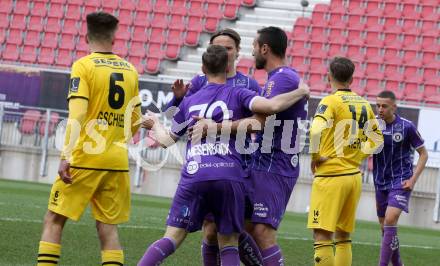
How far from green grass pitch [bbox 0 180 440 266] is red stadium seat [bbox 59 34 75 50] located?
32.8 feet

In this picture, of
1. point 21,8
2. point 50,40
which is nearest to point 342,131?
point 50,40

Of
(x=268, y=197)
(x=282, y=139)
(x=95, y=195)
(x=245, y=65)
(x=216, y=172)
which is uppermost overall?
(x=245, y=65)

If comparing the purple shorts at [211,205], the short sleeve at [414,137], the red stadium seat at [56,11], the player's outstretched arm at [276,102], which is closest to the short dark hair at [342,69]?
the player's outstretched arm at [276,102]

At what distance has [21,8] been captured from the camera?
29.8 metres

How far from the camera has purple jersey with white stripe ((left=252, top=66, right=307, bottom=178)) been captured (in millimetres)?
8367

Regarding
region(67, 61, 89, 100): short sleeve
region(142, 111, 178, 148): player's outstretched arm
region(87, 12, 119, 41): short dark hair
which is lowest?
region(142, 111, 178, 148): player's outstretched arm

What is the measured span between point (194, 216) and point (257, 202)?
2.53 ft

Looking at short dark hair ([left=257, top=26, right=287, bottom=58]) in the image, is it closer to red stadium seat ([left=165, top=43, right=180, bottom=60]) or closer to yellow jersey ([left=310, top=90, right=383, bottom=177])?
yellow jersey ([left=310, top=90, right=383, bottom=177])

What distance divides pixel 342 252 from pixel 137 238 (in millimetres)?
3054

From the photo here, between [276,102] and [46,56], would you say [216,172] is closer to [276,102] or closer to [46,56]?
[276,102]

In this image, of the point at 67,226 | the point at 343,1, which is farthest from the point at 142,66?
the point at 67,226

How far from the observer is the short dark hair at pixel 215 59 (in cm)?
763

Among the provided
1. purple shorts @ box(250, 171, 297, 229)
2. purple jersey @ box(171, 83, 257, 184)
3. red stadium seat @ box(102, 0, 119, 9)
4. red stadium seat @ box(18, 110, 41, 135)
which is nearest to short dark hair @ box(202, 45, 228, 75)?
purple jersey @ box(171, 83, 257, 184)

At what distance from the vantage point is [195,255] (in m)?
11.4
